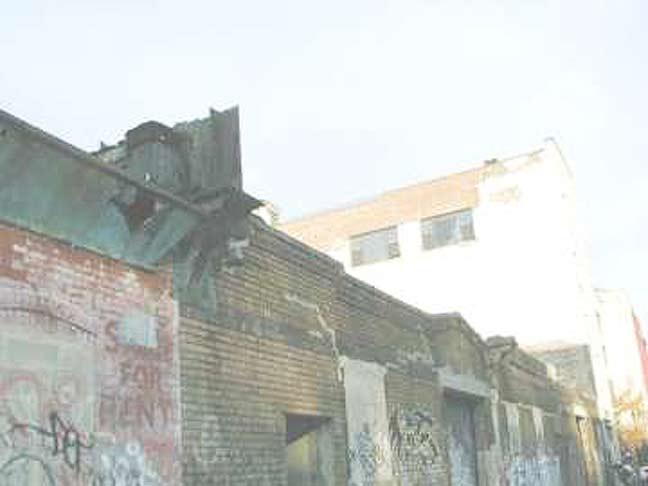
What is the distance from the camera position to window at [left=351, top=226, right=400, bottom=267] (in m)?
35.1

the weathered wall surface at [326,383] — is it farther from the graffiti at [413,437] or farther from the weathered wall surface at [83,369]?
the weathered wall surface at [83,369]

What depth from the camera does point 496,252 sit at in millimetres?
32469

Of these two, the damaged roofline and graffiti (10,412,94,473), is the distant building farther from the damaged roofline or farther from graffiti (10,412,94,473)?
graffiti (10,412,94,473)

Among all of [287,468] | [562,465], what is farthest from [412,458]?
[562,465]

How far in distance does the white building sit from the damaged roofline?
25.2 meters

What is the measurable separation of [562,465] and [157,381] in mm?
20481

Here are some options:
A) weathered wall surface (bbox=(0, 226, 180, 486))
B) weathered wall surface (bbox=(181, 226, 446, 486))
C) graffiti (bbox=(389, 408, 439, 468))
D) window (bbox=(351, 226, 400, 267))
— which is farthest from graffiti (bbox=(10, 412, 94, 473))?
window (bbox=(351, 226, 400, 267))

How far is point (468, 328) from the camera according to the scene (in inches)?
685

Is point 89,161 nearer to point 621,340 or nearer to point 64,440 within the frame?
point 64,440

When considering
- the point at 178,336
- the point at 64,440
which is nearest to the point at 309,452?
the point at 178,336

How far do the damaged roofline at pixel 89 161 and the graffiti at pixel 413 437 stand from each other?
5698 mm

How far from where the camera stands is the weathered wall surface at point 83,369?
20.3ft

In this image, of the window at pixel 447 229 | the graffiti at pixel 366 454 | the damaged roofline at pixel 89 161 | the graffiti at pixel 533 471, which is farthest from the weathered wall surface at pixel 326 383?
the window at pixel 447 229

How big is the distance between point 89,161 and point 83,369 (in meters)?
1.67
